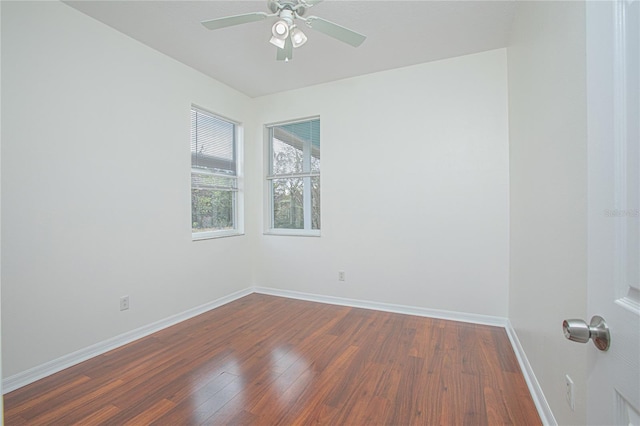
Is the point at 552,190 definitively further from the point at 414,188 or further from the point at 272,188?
the point at 272,188

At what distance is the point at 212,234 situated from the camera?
3.51 meters

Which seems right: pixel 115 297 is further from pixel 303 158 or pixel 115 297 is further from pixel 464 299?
pixel 464 299

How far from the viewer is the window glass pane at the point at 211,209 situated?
3.32 m

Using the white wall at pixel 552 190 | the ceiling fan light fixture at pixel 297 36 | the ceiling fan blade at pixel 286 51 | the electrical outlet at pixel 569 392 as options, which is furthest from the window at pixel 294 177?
the electrical outlet at pixel 569 392

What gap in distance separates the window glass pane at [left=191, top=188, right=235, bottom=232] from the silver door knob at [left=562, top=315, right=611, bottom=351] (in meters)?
3.34

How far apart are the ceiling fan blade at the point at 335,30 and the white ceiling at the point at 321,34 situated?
45cm

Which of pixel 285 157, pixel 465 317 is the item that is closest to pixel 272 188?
pixel 285 157

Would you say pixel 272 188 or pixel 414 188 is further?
pixel 272 188

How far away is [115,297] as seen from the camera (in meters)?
2.46

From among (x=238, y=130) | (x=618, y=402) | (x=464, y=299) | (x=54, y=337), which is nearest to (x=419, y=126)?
(x=464, y=299)

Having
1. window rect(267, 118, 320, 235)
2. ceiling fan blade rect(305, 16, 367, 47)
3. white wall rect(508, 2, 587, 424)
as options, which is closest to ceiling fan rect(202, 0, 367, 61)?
ceiling fan blade rect(305, 16, 367, 47)

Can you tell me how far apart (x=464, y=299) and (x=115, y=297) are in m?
3.37

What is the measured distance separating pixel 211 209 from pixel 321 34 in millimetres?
2334

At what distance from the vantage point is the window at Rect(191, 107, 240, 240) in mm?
3309
